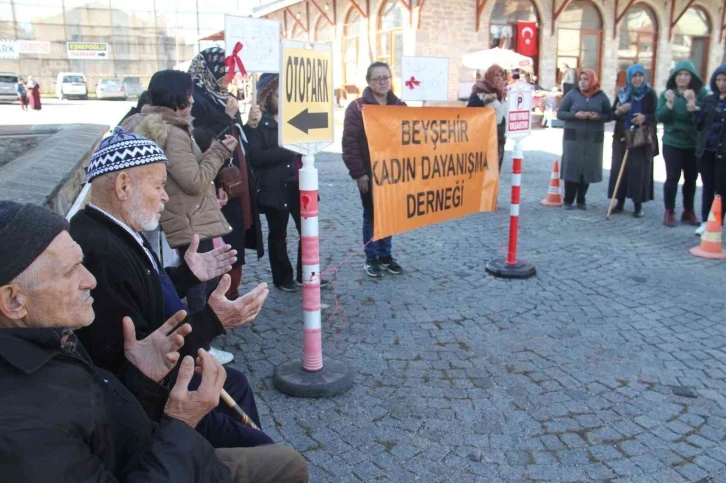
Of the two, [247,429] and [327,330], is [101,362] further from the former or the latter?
[327,330]

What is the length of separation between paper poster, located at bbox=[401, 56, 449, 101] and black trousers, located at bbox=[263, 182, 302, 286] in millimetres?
1547

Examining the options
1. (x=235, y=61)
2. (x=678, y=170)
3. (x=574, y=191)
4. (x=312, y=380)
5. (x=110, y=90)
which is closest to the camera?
(x=312, y=380)

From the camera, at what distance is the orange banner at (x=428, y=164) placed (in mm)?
4578

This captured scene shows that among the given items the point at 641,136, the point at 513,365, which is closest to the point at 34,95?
the point at 641,136

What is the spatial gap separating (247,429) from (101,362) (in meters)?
0.60

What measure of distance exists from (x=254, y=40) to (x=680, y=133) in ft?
17.5

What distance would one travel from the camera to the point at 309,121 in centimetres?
346

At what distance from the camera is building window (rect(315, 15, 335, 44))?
92.5 ft

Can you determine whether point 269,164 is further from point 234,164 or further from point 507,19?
point 507,19

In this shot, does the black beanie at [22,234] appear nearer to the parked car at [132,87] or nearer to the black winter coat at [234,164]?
the black winter coat at [234,164]

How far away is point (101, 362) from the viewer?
2104mm

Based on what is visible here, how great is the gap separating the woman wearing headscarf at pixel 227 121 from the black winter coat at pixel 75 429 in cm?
261

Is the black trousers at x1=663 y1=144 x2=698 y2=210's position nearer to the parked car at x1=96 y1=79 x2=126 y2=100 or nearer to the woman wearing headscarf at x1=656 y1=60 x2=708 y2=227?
the woman wearing headscarf at x1=656 y1=60 x2=708 y2=227

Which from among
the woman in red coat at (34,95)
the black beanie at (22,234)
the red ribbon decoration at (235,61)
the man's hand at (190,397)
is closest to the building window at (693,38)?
the red ribbon decoration at (235,61)
